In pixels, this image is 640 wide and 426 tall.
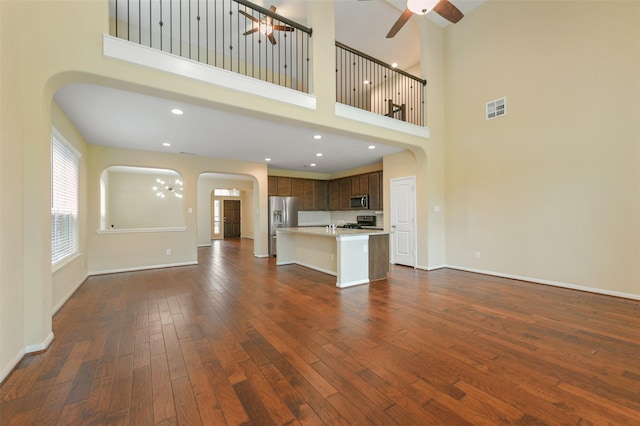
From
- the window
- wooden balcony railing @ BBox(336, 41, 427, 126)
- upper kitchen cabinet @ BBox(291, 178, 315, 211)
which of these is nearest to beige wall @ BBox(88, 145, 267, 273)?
the window

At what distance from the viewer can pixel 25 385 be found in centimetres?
187

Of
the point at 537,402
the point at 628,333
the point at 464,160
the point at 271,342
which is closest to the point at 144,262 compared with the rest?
the point at 271,342

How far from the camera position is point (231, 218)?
43.1 feet

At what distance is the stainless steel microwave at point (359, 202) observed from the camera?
770 cm

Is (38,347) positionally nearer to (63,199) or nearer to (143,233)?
(63,199)

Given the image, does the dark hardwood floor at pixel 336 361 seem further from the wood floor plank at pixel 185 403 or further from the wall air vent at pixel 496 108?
the wall air vent at pixel 496 108

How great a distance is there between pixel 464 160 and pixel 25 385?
655 centimetres

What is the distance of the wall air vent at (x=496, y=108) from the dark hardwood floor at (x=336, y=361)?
3154 millimetres

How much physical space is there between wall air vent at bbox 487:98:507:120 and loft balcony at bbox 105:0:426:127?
1.20 m

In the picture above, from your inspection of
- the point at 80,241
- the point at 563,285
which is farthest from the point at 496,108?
the point at 80,241

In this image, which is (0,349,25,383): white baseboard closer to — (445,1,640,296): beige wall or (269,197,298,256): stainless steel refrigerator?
(269,197,298,256): stainless steel refrigerator

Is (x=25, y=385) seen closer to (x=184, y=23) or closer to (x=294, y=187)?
(x=184, y=23)

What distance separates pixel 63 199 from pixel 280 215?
4.75 metres

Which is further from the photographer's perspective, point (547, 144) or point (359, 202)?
point (359, 202)
